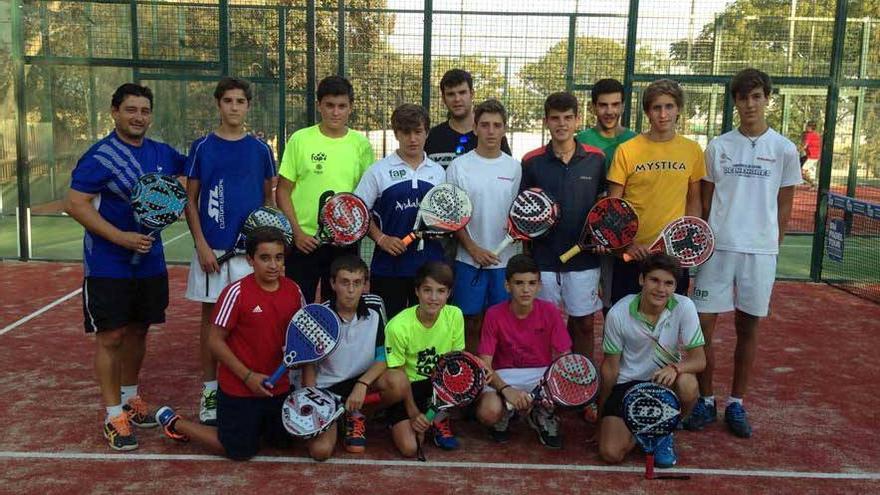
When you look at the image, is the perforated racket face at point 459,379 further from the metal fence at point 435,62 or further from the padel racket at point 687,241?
the metal fence at point 435,62

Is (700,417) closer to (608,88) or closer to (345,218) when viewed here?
(608,88)

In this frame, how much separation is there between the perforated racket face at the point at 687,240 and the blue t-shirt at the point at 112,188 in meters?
2.69

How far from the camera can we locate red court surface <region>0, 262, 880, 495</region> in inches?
145

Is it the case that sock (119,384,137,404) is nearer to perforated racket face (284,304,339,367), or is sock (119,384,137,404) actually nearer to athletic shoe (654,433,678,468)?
perforated racket face (284,304,339,367)

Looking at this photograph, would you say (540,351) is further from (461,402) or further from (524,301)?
(461,402)

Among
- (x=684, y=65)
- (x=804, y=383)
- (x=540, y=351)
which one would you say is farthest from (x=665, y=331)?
(x=684, y=65)

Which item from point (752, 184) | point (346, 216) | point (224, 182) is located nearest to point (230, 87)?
point (224, 182)

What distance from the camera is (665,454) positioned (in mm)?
3936

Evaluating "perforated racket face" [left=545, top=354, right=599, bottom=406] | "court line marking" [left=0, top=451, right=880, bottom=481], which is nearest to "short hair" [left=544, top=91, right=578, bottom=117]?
"perforated racket face" [left=545, top=354, right=599, bottom=406]

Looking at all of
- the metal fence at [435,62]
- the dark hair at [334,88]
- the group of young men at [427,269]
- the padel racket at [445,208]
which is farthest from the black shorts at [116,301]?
the metal fence at [435,62]

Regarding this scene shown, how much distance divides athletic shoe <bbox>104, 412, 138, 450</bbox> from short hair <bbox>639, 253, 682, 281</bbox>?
2.70 m

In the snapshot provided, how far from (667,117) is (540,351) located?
1416mm

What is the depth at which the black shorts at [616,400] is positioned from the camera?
403 cm

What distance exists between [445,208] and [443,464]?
4.32 feet
